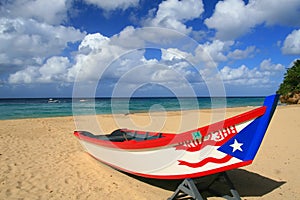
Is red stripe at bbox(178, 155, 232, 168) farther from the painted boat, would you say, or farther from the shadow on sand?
the shadow on sand

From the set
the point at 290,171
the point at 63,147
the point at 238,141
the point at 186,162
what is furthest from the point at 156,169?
the point at 63,147

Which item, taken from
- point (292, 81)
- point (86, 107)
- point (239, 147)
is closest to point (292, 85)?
point (292, 81)

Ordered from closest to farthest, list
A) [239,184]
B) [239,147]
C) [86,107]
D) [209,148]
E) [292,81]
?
[239,147] < [209,148] < [239,184] < [292,81] < [86,107]

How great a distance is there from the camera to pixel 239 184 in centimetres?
557

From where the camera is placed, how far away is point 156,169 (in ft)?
16.0

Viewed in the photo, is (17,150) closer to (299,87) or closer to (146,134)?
(146,134)

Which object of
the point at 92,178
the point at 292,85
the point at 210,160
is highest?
the point at 292,85

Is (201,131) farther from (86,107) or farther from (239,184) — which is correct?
(86,107)

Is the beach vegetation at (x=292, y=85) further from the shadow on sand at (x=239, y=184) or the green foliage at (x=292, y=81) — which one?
the shadow on sand at (x=239, y=184)

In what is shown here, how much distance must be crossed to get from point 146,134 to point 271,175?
3456 millimetres

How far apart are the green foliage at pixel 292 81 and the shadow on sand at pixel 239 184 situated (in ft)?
116

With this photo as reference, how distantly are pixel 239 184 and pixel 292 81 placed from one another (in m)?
37.8

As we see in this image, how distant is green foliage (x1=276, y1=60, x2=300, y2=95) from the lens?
119ft

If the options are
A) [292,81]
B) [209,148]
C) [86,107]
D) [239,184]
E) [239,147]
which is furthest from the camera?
[86,107]
